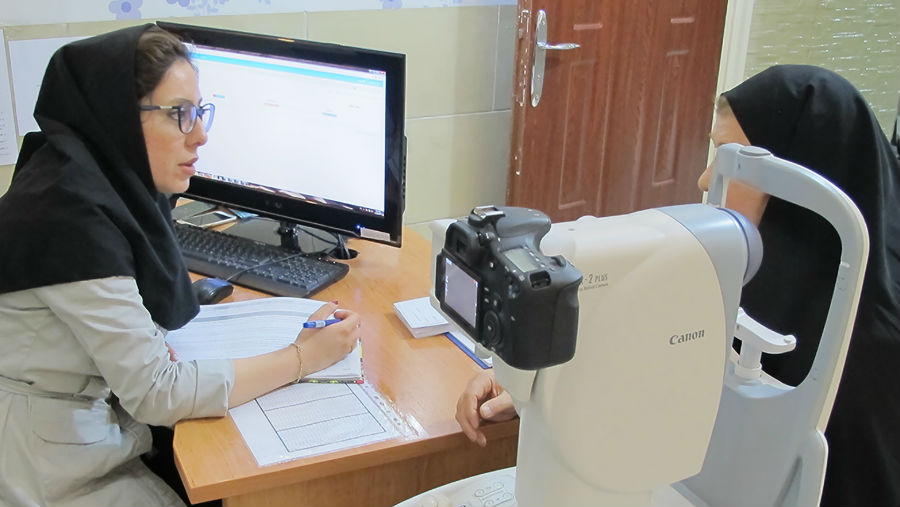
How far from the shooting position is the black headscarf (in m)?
1.18

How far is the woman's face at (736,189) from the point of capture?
1.33m

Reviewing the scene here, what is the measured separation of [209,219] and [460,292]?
1.40m

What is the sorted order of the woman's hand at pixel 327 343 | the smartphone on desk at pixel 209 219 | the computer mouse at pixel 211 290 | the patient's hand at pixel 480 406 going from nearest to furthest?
the patient's hand at pixel 480 406, the woman's hand at pixel 327 343, the computer mouse at pixel 211 290, the smartphone on desk at pixel 209 219

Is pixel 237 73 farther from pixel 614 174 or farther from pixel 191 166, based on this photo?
pixel 614 174

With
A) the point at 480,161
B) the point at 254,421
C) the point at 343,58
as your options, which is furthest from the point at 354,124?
the point at 480,161

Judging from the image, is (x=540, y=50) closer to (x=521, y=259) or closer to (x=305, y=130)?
(x=305, y=130)

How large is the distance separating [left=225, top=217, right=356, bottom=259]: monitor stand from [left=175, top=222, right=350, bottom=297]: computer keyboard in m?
0.05

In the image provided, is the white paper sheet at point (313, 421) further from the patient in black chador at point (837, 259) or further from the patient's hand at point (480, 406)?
the patient in black chador at point (837, 259)

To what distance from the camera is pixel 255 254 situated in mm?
1815

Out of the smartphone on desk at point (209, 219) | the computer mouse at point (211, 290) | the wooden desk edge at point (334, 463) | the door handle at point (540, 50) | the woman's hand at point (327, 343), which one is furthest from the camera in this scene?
the door handle at point (540, 50)

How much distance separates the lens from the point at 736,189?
1.34 metres

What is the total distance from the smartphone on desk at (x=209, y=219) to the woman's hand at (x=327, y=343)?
0.70m

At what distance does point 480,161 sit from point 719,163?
1.79 m

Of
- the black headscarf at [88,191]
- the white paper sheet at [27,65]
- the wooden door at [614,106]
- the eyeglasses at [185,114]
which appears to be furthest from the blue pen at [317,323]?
the wooden door at [614,106]
